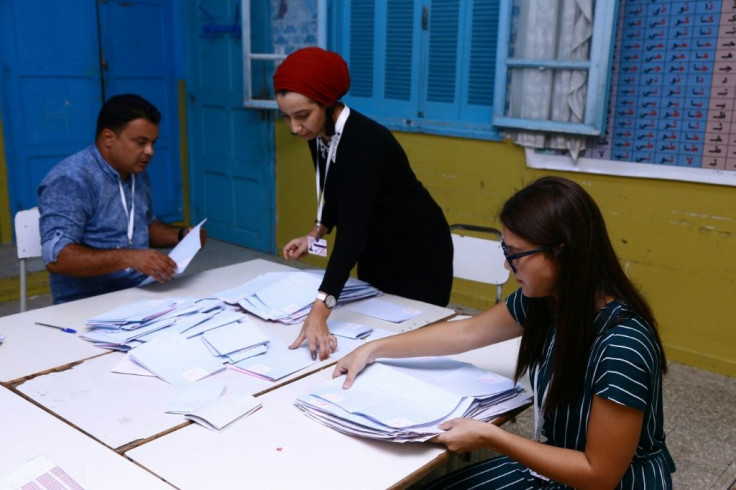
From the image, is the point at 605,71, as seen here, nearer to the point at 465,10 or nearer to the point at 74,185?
the point at 465,10

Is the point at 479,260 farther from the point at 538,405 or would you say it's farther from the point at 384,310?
the point at 538,405

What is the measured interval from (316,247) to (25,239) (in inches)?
43.9

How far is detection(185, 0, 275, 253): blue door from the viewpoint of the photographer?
199 inches

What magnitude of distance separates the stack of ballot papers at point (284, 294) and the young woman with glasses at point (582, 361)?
78cm

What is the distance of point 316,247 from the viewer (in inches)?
87.6

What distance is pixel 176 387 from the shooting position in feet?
5.08

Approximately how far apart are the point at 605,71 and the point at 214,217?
3.38 m

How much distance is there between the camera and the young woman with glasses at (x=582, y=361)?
1.23m

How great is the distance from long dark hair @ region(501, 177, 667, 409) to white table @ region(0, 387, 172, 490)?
2.57 ft

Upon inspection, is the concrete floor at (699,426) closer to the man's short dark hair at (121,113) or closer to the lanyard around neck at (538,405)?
the lanyard around neck at (538,405)

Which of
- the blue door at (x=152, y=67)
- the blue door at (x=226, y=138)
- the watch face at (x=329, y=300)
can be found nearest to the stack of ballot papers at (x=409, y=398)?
the watch face at (x=329, y=300)

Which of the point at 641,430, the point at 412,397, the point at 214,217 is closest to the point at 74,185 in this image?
the point at 412,397

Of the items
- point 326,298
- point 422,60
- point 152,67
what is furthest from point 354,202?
point 152,67

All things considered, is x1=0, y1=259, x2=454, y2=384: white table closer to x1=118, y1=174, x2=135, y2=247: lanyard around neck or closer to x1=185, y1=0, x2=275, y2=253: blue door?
x1=118, y1=174, x2=135, y2=247: lanyard around neck
